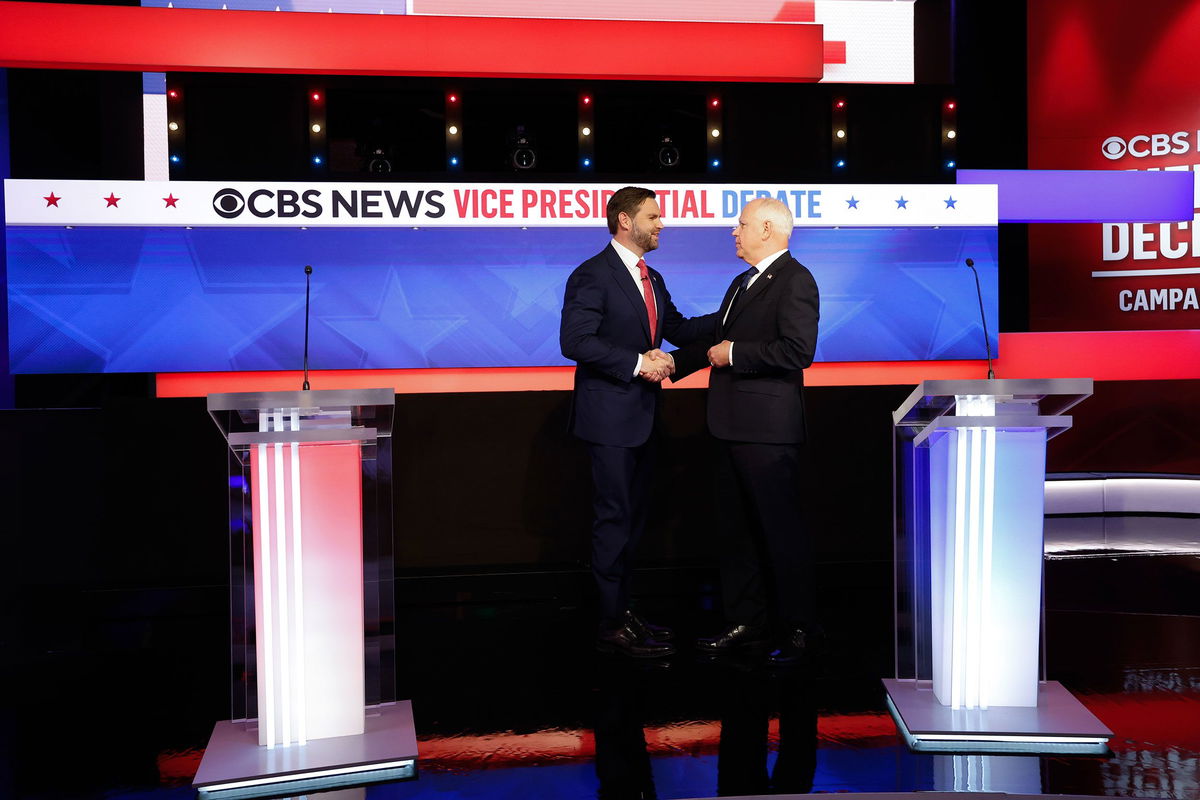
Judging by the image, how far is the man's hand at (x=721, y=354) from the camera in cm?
290

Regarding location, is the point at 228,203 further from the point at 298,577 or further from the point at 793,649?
the point at 793,649

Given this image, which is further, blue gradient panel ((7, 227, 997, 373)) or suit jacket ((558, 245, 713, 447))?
blue gradient panel ((7, 227, 997, 373))

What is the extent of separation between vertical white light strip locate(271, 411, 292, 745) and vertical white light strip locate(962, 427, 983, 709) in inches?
60.6

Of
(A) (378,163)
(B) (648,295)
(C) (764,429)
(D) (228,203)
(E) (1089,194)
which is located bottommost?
(C) (764,429)

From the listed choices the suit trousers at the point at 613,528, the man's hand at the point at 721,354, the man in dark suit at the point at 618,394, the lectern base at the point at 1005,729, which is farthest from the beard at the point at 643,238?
the lectern base at the point at 1005,729

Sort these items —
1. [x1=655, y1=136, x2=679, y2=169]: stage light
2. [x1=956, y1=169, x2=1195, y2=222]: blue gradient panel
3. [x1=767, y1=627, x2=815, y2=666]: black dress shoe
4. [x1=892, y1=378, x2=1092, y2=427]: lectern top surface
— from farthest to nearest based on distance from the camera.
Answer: [x1=956, y1=169, x2=1195, y2=222]: blue gradient panel
[x1=655, y1=136, x2=679, y2=169]: stage light
[x1=767, y1=627, x2=815, y2=666]: black dress shoe
[x1=892, y1=378, x2=1092, y2=427]: lectern top surface

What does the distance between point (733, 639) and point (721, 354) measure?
2.83 ft

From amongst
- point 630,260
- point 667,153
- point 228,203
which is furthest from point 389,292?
point 630,260

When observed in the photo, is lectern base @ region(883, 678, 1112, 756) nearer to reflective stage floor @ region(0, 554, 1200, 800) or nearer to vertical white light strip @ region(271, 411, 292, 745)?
reflective stage floor @ region(0, 554, 1200, 800)

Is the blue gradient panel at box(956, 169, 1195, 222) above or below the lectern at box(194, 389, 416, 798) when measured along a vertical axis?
above

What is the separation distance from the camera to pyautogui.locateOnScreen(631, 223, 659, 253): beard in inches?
122

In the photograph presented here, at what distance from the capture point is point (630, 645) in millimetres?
2955

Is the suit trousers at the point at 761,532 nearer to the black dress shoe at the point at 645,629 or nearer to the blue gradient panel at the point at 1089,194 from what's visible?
the black dress shoe at the point at 645,629

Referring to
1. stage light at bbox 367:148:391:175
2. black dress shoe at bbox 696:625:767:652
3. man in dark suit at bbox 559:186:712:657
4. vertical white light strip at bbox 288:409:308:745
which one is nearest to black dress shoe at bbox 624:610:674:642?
man in dark suit at bbox 559:186:712:657
